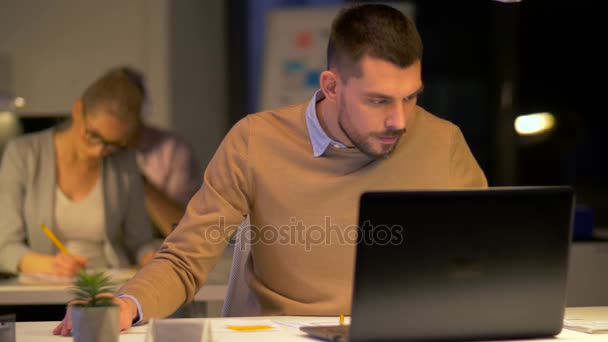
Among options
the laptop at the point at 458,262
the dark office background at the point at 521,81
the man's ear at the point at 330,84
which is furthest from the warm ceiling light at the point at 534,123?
the laptop at the point at 458,262

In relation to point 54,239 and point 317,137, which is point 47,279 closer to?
point 54,239

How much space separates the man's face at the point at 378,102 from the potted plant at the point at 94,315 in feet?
2.43

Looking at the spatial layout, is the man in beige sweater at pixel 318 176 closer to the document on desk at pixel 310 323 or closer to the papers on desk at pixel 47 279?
the document on desk at pixel 310 323

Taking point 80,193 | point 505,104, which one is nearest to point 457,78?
point 505,104

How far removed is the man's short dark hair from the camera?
6.88 feet

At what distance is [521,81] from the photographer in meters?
6.20

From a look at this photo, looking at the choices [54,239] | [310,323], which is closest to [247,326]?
[310,323]

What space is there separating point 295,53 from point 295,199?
140 inches

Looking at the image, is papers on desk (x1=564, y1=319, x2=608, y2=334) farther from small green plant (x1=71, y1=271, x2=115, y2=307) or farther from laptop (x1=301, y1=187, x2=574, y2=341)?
small green plant (x1=71, y1=271, x2=115, y2=307)

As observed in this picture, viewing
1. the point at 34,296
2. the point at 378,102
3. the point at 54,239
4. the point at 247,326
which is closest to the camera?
the point at 247,326

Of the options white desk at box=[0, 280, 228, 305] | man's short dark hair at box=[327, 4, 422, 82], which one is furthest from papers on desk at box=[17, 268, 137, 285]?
man's short dark hair at box=[327, 4, 422, 82]

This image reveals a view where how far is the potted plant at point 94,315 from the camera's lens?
1.68 m

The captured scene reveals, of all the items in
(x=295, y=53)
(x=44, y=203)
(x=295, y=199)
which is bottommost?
(x=44, y=203)

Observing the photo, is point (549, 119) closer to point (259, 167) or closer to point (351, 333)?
point (259, 167)
